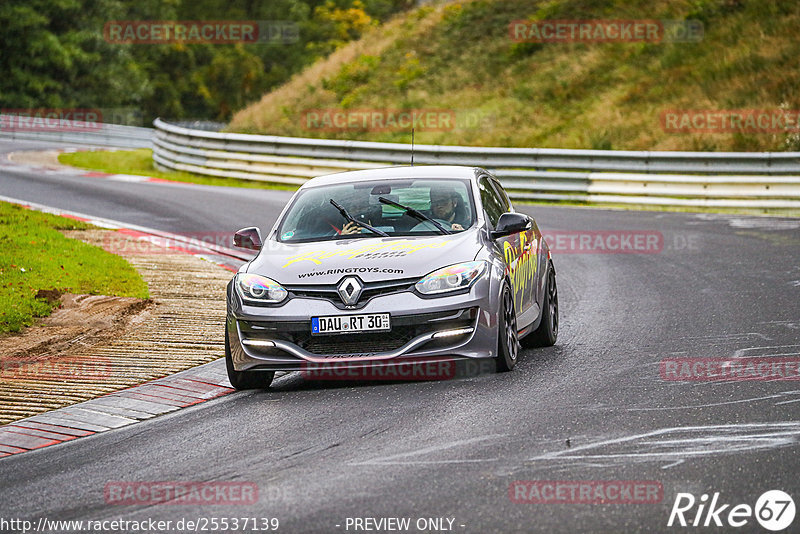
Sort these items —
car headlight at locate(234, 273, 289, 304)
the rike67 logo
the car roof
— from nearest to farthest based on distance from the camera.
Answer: the rike67 logo
car headlight at locate(234, 273, 289, 304)
the car roof

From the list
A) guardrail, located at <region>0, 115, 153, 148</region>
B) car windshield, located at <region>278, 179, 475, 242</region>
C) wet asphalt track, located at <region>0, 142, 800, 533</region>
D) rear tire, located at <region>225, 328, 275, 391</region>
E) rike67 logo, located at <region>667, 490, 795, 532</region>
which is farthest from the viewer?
guardrail, located at <region>0, 115, 153, 148</region>

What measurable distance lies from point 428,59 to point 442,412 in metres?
34.0

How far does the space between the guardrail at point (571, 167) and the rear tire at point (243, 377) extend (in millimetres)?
15745

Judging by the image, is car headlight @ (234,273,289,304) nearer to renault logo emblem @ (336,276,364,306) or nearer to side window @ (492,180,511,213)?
renault logo emblem @ (336,276,364,306)

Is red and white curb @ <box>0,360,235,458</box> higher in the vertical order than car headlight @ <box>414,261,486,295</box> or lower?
lower

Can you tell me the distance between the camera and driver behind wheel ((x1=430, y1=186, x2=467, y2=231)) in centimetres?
959

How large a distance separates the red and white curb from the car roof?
6.21 feet

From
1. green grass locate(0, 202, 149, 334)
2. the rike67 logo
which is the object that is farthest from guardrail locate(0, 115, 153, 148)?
the rike67 logo

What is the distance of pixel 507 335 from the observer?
896cm

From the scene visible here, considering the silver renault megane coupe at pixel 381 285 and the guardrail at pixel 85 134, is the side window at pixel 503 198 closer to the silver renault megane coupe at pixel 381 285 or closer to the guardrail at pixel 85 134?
the silver renault megane coupe at pixel 381 285

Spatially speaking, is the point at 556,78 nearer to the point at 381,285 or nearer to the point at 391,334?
the point at 381,285

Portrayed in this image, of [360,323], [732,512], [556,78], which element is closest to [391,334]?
[360,323]

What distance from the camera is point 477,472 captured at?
6223mm

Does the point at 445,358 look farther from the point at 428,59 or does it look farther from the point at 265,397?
the point at 428,59
